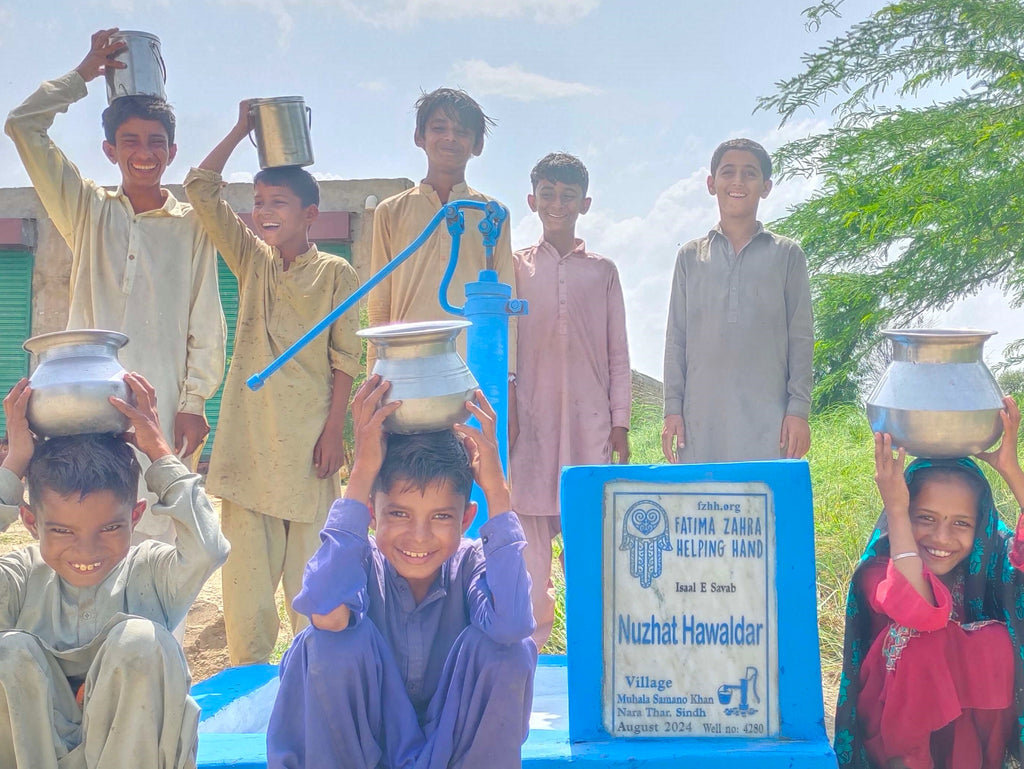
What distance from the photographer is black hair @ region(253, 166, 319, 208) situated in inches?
142

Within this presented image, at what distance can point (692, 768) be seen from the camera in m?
2.26

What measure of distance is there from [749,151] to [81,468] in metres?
2.77

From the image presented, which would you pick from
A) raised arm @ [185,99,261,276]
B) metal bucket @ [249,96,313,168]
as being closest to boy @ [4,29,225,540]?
raised arm @ [185,99,261,276]

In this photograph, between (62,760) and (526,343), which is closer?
(62,760)

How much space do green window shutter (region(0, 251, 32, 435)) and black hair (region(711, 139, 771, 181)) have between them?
1089 centimetres

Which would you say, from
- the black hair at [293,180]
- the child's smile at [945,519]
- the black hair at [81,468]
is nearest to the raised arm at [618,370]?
the black hair at [293,180]

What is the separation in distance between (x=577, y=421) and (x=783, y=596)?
5.81ft

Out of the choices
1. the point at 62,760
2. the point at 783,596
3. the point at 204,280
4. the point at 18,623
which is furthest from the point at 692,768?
the point at 204,280

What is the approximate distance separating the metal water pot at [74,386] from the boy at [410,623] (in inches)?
23.1

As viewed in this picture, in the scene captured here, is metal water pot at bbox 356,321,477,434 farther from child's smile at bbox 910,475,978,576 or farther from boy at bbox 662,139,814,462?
boy at bbox 662,139,814,462

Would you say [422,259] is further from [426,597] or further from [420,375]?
[426,597]

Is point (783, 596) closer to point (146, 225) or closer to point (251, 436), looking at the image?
point (251, 436)

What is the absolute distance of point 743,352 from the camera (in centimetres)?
374

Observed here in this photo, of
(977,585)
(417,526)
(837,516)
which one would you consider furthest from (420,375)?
(837,516)
